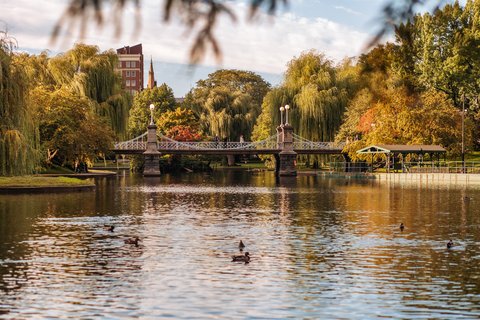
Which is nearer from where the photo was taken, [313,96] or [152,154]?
[313,96]

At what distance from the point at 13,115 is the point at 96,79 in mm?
31982

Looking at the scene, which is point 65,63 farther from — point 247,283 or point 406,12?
point 406,12

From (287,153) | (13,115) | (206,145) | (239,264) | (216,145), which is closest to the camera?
(239,264)

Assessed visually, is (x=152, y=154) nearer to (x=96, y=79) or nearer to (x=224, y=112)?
(x=96, y=79)

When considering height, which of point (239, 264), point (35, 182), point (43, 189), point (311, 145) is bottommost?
point (239, 264)

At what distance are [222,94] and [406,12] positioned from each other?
9999cm

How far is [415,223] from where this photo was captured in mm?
29719

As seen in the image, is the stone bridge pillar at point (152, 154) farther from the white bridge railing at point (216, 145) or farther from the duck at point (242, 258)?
the duck at point (242, 258)

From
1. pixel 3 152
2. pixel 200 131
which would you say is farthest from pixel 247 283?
pixel 200 131

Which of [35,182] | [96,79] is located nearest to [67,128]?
[96,79]

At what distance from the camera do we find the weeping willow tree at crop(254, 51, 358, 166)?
81.9 meters

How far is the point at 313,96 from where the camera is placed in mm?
81000

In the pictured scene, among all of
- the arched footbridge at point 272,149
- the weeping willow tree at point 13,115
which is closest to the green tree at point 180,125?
the arched footbridge at point 272,149

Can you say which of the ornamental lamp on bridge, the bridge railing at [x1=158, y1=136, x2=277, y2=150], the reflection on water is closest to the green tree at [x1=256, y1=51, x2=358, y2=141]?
the bridge railing at [x1=158, y1=136, x2=277, y2=150]
